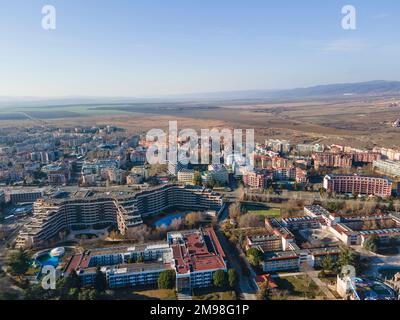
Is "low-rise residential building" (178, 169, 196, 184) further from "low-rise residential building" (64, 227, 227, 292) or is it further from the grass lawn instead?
the grass lawn

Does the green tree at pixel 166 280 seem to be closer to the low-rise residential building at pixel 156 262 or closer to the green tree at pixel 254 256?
the low-rise residential building at pixel 156 262

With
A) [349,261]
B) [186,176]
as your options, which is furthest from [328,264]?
→ [186,176]

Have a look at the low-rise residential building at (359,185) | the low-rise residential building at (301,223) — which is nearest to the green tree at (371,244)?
the low-rise residential building at (301,223)

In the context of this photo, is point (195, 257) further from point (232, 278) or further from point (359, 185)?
point (359, 185)
